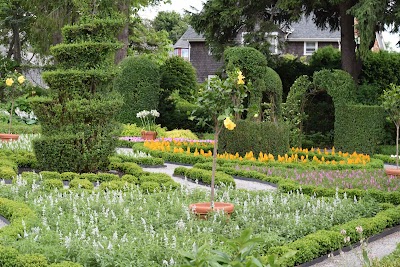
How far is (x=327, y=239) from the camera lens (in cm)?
706

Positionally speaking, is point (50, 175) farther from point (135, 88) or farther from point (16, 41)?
point (16, 41)

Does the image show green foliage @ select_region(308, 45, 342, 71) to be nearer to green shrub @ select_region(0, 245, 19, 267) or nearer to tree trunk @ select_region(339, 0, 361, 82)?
tree trunk @ select_region(339, 0, 361, 82)

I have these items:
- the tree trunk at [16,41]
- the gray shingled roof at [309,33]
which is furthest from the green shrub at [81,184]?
the gray shingled roof at [309,33]

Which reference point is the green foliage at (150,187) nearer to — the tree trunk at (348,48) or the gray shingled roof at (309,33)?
the tree trunk at (348,48)

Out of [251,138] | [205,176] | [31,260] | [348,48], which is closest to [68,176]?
[205,176]

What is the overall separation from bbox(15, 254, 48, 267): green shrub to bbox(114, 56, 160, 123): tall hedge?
17.6 meters

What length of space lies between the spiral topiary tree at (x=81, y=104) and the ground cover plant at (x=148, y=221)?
75.0 inches

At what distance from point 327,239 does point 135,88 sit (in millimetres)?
16883

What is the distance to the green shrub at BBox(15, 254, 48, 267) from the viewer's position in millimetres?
5445

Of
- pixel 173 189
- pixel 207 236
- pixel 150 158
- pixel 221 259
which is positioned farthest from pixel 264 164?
pixel 221 259

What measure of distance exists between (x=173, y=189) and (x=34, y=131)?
1138 centimetres

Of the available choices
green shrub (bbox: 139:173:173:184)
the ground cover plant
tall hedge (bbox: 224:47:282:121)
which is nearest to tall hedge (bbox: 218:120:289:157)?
tall hedge (bbox: 224:47:282:121)

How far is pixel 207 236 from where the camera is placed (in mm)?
6480

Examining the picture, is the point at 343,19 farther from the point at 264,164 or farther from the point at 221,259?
the point at 221,259
